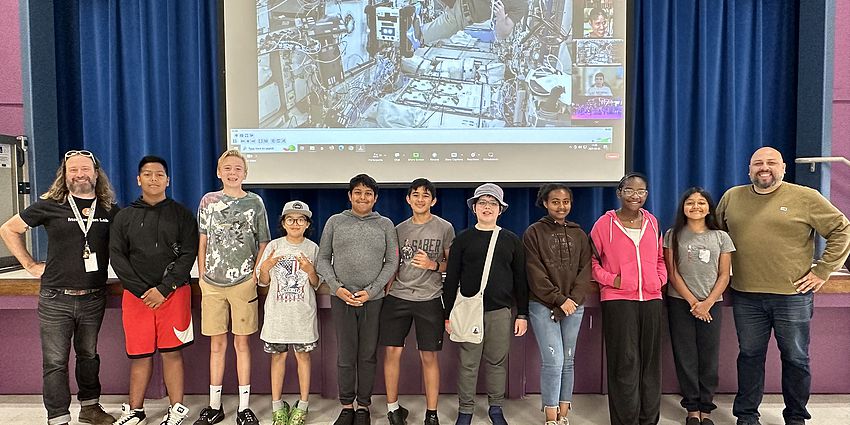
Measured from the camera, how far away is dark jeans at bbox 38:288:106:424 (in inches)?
99.7

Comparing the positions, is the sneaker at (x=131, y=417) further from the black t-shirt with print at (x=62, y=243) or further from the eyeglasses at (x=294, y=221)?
the eyeglasses at (x=294, y=221)

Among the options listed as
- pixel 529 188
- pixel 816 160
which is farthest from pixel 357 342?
pixel 816 160

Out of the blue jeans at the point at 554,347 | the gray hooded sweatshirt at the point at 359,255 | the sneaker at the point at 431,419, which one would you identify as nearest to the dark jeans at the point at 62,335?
the gray hooded sweatshirt at the point at 359,255

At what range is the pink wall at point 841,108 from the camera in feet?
11.0

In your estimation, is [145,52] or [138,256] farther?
[145,52]

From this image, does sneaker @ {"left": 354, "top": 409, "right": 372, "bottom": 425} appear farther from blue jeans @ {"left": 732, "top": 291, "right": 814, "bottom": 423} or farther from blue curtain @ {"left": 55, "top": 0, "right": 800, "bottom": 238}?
blue jeans @ {"left": 732, "top": 291, "right": 814, "bottom": 423}

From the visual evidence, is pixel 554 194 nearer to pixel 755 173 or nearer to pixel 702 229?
pixel 702 229

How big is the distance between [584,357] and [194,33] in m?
3.34

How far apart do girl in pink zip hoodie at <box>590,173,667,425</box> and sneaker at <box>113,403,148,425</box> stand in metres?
2.42

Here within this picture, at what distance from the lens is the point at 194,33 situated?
Result: 141 inches

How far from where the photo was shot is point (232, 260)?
8.53 feet

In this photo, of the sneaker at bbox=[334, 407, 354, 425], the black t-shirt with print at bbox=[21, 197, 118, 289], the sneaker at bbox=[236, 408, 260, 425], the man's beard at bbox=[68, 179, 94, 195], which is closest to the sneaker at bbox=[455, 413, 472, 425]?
the sneaker at bbox=[334, 407, 354, 425]

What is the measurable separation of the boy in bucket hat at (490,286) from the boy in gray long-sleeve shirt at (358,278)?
330mm

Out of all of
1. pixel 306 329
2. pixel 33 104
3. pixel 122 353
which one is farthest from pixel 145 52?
pixel 306 329
